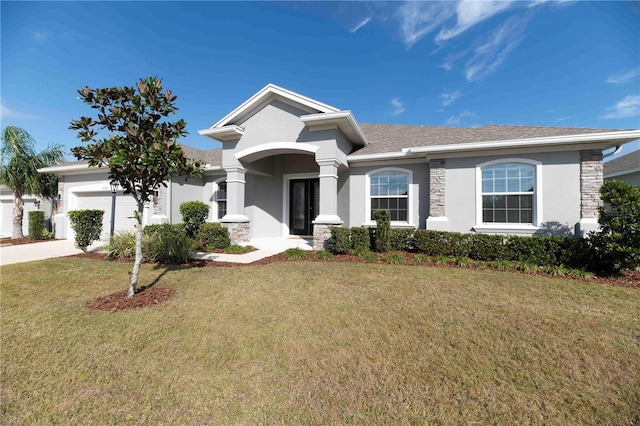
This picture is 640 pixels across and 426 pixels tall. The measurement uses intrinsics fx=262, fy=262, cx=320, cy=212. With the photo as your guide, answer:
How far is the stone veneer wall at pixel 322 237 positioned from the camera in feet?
30.0

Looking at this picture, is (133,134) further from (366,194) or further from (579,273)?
(579,273)

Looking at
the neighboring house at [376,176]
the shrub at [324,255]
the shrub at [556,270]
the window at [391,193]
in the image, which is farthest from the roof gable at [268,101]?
the shrub at [556,270]

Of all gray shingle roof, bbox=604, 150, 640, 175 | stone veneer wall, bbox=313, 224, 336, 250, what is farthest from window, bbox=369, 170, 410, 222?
gray shingle roof, bbox=604, 150, 640, 175

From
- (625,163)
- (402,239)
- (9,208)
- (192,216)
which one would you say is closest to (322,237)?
(402,239)

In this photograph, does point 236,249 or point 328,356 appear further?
point 236,249

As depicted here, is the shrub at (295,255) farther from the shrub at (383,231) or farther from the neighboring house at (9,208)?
the neighboring house at (9,208)

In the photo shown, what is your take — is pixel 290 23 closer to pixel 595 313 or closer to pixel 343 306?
pixel 343 306

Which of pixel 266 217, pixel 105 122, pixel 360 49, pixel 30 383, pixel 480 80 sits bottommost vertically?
pixel 30 383

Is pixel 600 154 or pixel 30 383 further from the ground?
pixel 600 154

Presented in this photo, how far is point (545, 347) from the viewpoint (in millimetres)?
3062

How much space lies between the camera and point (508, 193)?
337 inches

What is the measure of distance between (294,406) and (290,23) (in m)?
13.6

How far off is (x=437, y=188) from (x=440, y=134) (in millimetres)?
2874

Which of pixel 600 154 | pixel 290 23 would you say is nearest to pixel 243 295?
pixel 600 154
